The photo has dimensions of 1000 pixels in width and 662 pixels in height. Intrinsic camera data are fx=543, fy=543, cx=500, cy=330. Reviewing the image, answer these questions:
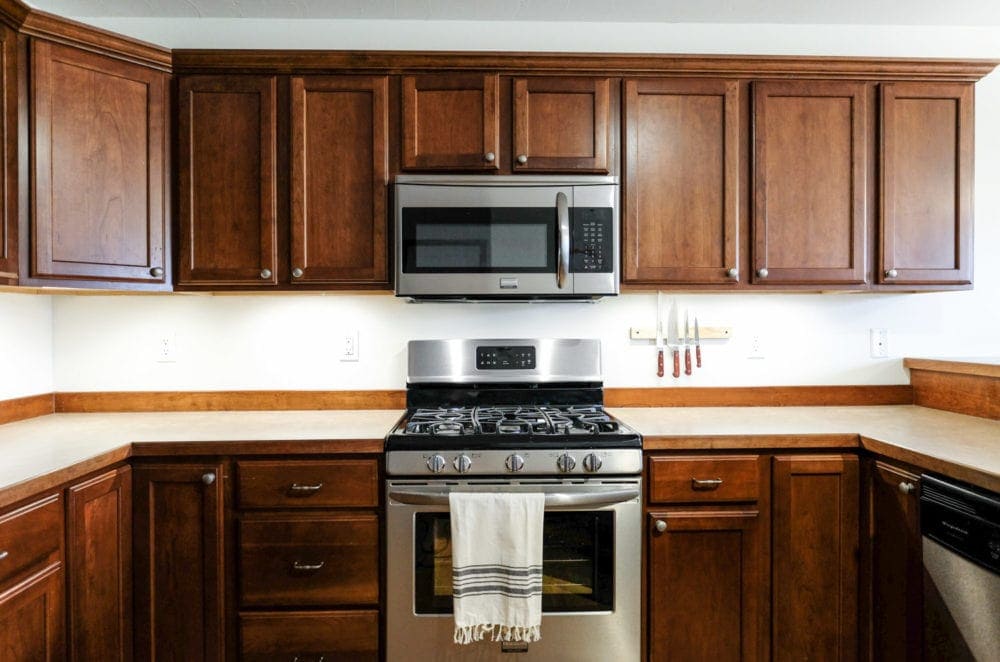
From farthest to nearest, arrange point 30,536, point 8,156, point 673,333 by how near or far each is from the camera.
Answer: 1. point 673,333
2. point 8,156
3. point 30,536

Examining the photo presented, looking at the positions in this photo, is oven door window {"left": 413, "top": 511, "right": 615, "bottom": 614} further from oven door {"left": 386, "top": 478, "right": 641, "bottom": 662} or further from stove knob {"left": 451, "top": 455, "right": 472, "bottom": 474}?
stove knob {"left": 451, "top": 455, "right": 472, "bottom": 474}

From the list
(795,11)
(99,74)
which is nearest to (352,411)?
(99,74)

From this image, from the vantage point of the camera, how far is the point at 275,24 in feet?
7.45

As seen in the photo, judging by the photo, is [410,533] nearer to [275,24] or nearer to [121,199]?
[121,199]

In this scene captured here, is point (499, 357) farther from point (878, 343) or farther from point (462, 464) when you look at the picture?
point (878, 343)

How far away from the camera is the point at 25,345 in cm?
208

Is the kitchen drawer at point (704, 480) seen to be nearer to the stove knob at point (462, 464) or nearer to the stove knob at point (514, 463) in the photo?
the stove knob at point (514, 463)

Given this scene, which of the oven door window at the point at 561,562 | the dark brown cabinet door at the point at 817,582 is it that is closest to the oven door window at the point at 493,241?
the oven door window at the point at 561,562

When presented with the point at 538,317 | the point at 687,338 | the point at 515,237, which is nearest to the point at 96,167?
the point at 515,237

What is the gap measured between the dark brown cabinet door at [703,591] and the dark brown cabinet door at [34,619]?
166 cm

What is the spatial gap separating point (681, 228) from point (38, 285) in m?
2.16

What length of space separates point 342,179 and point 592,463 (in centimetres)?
132

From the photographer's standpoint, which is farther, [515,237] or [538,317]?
[538,317]

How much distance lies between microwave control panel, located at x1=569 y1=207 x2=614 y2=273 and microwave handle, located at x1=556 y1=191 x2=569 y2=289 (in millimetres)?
30
